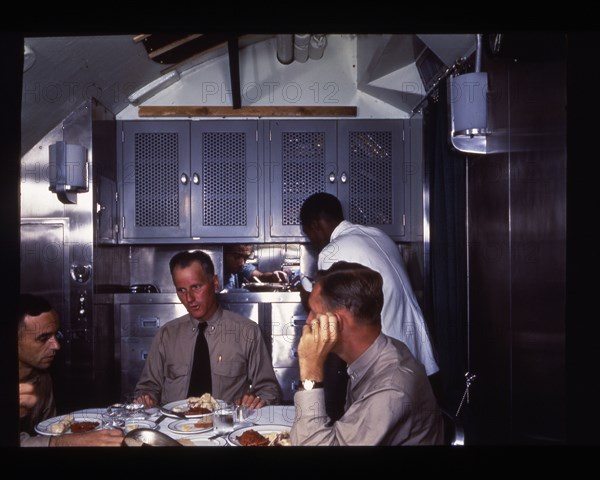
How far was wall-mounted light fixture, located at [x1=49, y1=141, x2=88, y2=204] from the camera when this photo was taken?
3136 millimetres

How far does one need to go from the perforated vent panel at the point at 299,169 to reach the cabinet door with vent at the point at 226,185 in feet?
0.66

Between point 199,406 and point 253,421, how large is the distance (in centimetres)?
21

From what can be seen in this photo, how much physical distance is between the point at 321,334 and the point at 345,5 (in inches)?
34.9

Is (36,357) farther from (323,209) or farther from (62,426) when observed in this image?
(323,209)

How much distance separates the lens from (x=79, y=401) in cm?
338

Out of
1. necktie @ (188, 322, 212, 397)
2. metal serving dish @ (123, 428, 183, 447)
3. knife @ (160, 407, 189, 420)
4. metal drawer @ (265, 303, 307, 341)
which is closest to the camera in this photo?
metal serving dish @ (123, 428, 183, 447)

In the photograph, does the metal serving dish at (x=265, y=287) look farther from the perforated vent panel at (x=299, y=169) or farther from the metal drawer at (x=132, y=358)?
the metal drawer at (x=132, y=358)

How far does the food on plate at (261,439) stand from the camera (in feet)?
5.15

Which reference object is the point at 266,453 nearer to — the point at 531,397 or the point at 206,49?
the point at 531,397

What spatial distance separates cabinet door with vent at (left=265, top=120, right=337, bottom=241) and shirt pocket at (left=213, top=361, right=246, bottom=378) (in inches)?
59.7

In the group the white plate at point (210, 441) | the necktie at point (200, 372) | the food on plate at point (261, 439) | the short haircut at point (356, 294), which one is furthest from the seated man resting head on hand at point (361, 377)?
the necktie at point (200, 372)

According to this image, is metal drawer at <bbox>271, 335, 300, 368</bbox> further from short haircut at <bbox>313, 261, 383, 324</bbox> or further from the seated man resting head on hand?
short haircut at <bbox>313, 261, 383, 324</bbox>

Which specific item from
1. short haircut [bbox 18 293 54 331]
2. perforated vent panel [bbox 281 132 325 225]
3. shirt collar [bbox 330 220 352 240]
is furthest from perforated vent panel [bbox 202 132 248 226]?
short haircut [bbox 18 293 54 331]

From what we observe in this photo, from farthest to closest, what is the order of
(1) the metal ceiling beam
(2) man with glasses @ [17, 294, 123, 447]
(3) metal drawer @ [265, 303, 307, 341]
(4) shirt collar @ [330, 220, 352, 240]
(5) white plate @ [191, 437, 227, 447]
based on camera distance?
Answer: 1. (3) metal drawer @ [265, 303, 307, 341]
2. (1) the metal ceiling beam
3. (4) shirt collar @ [330, 220, 352, 240]
4. (2) man with glasses @ [17, 294, 123, 447]
5. (5) white plate @ [191, 437, 227, 447]
